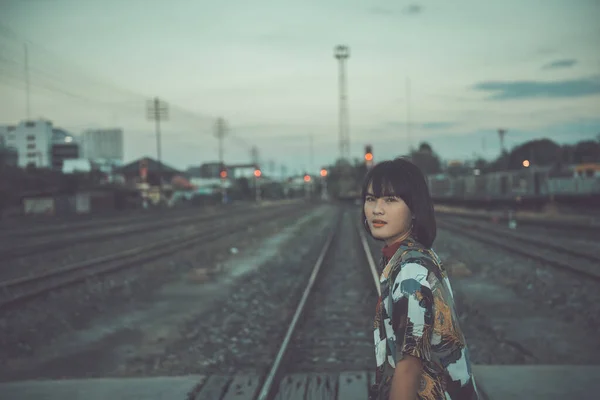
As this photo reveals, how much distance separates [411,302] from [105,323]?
840 centimetres

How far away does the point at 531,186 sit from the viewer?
144 feet

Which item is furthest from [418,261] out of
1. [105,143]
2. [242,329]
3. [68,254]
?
[105,143]

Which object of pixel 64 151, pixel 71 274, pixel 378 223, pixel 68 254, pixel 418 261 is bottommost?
pixel 68 254

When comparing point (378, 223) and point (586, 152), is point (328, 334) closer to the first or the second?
point (378, 223)

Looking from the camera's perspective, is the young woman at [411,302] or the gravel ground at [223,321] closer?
the young woman at [411,302]

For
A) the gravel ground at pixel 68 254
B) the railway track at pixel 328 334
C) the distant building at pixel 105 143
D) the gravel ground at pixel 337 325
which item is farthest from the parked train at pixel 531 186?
the distant building at pixel 105 143

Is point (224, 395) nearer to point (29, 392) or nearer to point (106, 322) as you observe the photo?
point (29, 392)

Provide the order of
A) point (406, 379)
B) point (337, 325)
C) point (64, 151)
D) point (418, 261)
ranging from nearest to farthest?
point (406, 379) → point (418, 261) → point (337, 325) → point (64, 151)

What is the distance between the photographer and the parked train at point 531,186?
127 ft

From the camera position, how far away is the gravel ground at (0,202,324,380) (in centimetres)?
720

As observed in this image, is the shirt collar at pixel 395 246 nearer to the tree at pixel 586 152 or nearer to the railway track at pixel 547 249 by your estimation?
the railway track at pixel 547 249

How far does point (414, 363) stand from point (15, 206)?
50389 mm

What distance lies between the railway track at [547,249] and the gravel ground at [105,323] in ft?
25.0

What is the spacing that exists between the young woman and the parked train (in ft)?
114
